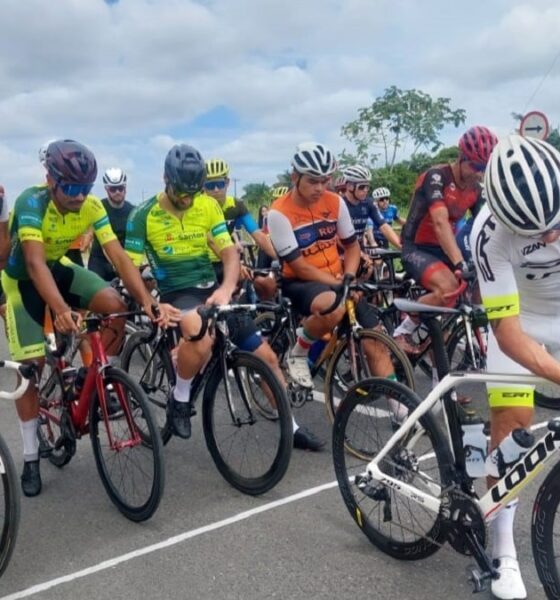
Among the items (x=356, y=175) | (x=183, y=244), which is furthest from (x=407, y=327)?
(x=356, y=175)

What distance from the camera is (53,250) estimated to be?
4.57 metres

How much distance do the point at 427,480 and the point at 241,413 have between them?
156cm

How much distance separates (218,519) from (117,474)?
0.73 m

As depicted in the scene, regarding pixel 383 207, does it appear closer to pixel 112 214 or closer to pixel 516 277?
pixel 112 214

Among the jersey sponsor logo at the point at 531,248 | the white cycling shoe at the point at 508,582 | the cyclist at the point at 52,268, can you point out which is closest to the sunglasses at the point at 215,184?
the cyclist at the point at 52,268

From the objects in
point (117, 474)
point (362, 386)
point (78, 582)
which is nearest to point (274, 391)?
point (362, 386)

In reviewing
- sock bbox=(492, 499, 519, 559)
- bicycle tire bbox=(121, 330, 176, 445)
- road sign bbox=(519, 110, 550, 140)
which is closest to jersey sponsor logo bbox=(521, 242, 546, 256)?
sock bbox=(492, 499, 519, 559)

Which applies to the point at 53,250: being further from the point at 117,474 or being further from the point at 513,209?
the point at 513,209

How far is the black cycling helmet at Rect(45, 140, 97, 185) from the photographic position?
4148 mm

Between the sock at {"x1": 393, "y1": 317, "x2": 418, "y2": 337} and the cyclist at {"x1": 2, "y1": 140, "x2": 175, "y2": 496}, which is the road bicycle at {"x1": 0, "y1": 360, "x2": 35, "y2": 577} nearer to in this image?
the cyclist at {"x1": 2, "y1": 140, "x2": 175, "y2": 496}

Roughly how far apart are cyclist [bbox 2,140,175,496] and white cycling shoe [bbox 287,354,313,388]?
144cm

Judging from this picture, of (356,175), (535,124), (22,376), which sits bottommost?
(22,376)

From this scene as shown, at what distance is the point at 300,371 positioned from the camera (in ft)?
17.8

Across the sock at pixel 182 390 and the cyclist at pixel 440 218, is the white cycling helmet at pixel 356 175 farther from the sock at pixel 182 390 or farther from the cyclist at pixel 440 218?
the sock at pixel 182 390
